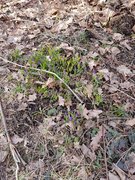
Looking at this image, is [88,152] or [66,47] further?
[66,47]

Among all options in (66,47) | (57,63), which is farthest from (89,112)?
(66,47)

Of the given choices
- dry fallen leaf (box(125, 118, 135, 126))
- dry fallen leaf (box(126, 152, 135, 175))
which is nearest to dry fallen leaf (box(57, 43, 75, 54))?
dry fallen leaf (box(125, 118, 135, 126))

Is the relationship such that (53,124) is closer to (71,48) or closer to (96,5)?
(71,48)

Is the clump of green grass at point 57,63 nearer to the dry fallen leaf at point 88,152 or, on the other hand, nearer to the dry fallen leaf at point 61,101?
the dry fallen leaf at point 61,101

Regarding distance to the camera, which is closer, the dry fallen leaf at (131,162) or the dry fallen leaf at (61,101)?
the dry fallen leaf at (131,162)

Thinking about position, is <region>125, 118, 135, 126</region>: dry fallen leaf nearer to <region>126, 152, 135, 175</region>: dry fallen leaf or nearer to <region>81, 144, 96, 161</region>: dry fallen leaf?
<region>126, 152, 135, 175</region>: dry fallen leaf

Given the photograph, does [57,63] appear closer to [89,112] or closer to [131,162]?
[89,112]

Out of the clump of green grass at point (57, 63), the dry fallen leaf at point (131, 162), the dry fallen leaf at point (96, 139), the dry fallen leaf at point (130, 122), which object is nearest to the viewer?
the dry fallen leaf at point (131, 162)

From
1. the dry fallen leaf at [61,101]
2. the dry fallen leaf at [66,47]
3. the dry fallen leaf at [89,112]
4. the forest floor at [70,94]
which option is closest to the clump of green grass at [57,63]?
the forest floor at [70,94]
